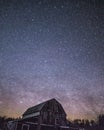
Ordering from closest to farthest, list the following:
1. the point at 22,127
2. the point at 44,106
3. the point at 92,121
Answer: the point at 22,127 < the point at 44,106 < the point at 92,121

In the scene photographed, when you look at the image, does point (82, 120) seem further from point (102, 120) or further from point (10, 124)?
point (10, 124)

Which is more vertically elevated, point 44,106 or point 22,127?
point 44,106

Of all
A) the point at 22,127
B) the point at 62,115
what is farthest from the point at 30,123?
the point at 62,115

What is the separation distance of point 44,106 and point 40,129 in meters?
3.83

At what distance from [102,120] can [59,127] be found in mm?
47007

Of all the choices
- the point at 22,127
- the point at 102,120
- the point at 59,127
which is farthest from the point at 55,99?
the point at 102,120

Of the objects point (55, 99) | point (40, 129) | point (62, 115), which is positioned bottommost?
point (40, 129)

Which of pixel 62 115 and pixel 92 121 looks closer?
pixel 62 115

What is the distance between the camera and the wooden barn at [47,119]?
3281 centimetres

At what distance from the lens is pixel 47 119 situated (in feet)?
112

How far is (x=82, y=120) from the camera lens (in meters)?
85.8

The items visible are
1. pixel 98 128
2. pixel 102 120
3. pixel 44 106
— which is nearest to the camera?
pixel 44 106

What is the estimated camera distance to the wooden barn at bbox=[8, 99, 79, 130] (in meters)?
32.8

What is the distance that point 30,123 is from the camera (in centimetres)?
3284
